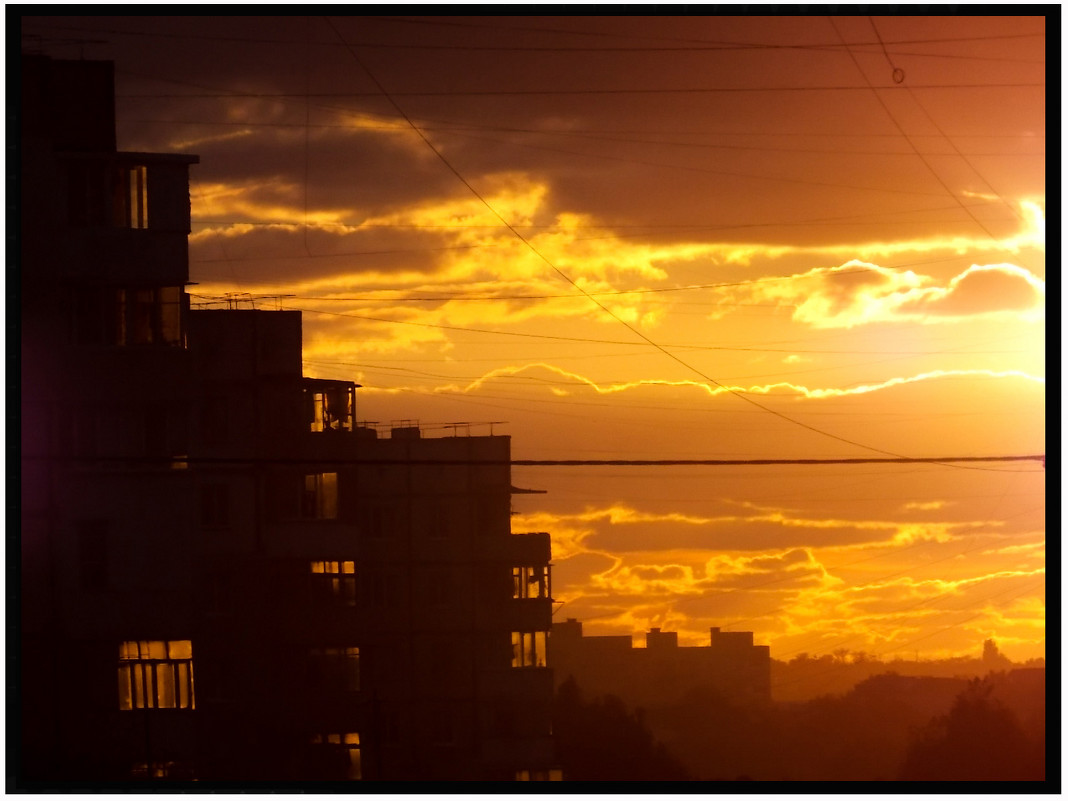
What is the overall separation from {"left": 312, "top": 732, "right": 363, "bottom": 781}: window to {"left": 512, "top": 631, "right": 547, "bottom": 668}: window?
27.7ft

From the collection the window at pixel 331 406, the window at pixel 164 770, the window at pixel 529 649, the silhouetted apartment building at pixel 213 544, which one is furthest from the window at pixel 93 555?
the window at pixel 529 649

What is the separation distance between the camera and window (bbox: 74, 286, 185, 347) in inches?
899

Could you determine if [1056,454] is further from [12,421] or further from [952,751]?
[952,751]

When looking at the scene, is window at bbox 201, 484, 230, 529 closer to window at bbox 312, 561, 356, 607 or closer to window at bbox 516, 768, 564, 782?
window at bbox 312, 561, 356, 607

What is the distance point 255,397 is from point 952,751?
25.4m

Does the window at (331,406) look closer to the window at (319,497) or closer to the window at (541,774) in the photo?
the window at (319,497)

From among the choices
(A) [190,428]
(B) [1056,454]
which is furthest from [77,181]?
(B) [1056,454]

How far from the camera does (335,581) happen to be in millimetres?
35594

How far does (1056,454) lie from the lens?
42.9ft

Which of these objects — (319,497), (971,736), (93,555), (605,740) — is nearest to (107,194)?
(93,555)

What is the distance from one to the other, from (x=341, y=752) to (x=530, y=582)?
10642 mm

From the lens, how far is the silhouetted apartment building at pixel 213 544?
73.2 ft

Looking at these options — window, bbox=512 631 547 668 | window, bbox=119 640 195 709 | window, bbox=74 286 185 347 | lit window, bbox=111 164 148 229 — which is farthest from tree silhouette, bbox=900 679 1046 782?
lit window, bbox=111 164 148 229

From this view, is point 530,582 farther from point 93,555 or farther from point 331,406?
point 93,555
